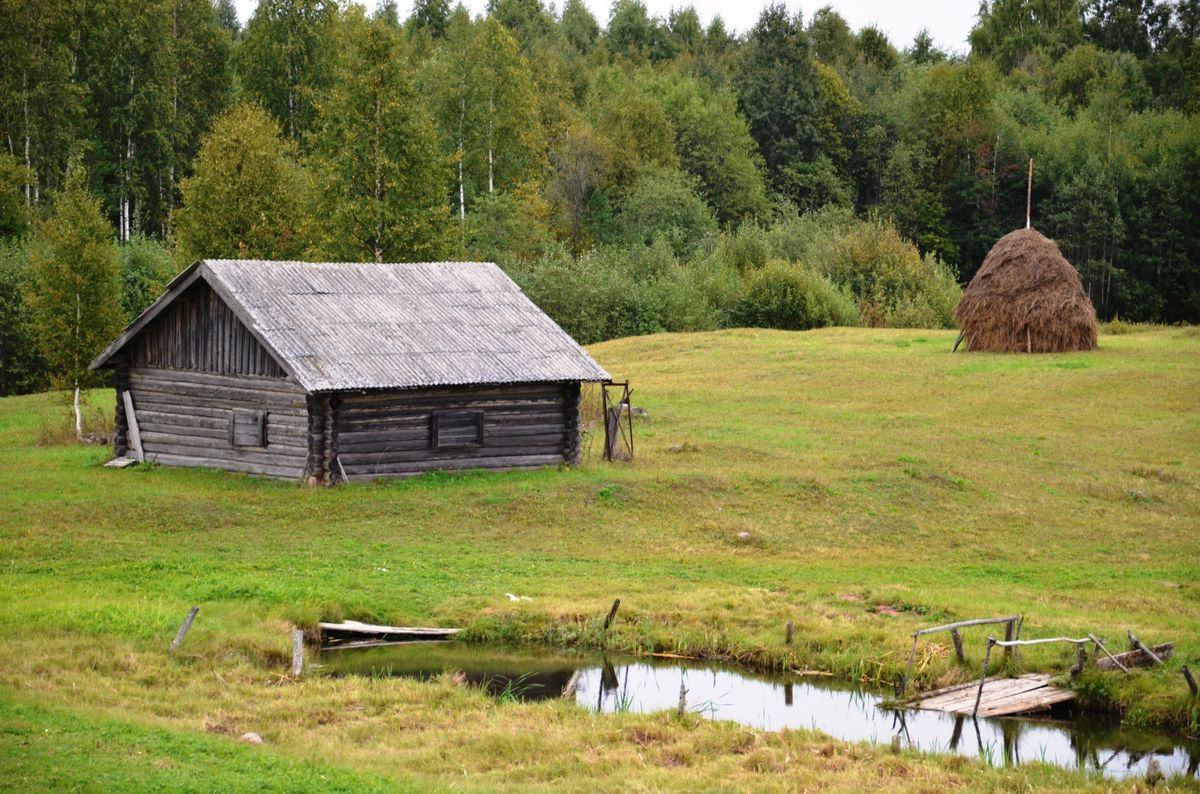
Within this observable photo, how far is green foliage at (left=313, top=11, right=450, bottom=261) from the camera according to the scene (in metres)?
48.8

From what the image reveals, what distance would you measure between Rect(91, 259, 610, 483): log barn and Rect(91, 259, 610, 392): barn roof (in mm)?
47

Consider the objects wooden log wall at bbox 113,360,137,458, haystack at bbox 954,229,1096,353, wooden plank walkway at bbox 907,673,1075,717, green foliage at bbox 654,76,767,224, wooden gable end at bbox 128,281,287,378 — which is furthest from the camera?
green foliage at bbox 654,76,767,224

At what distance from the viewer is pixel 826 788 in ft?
51.5

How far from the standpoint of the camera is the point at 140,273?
188 feet

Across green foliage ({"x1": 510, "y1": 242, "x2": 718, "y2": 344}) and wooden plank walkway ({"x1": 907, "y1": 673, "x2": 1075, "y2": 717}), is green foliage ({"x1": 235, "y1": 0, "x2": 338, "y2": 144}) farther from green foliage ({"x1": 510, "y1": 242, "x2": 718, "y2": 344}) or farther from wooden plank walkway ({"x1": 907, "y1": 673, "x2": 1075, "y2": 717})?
wooden plank walkway ({"x1": 907, "y1": 673, "x2": 1075, "y2": 717})

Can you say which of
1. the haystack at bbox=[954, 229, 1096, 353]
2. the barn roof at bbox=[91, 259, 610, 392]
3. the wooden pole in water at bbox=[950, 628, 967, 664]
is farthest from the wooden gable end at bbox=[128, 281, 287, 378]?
the haystack at bbox=[954, 229, 1096, 353]

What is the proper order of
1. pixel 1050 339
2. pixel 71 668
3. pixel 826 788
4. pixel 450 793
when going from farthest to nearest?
pixel 1050 339
pixel 71 668
pixel 826 788
pixel 450 793

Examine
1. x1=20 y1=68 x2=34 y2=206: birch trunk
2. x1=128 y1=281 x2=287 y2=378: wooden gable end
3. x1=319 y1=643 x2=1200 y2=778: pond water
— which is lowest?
x1=319 y1=643 x2=1200 y2=778: pond water

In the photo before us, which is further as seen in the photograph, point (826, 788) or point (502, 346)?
point (502, 346)

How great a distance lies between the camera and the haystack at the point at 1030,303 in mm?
50125

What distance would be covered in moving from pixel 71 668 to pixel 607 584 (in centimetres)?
927

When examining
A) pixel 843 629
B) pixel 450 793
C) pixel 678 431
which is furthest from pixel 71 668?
pixel 678 431

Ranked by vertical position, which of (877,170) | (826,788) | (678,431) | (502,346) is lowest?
(826,788)

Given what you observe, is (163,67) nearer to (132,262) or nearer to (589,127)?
(132,262)
